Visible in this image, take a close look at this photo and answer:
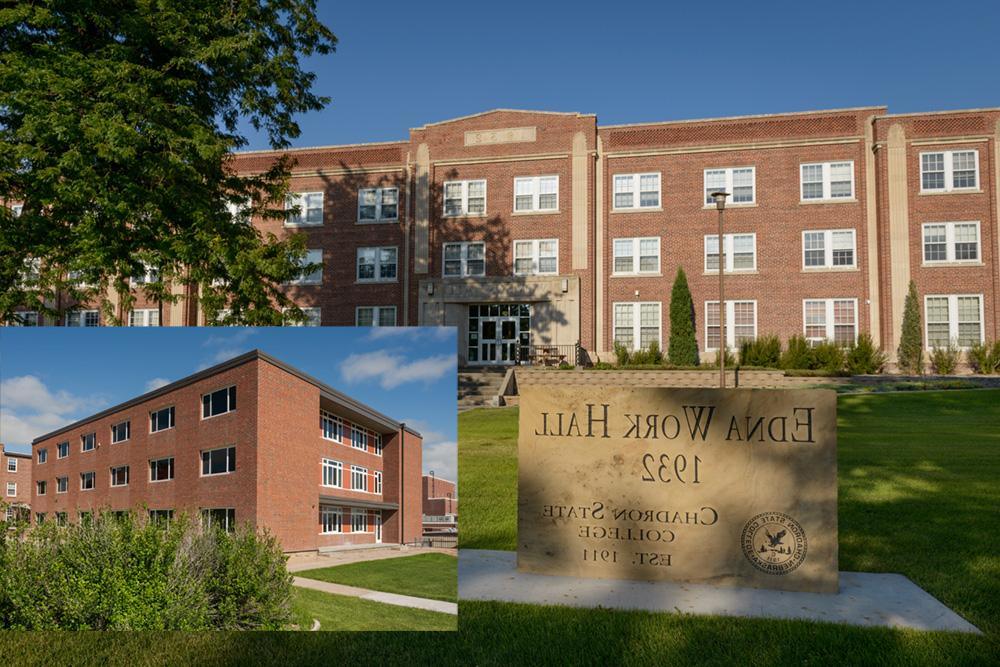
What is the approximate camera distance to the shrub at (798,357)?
31516 mm

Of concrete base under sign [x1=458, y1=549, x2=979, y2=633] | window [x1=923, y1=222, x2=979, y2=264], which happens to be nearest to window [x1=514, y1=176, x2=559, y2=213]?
window [x1=923, y1=222, x2=979, y2=264]

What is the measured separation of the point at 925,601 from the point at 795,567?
959mm

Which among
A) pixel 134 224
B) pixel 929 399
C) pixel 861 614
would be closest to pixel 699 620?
pixel 861 614

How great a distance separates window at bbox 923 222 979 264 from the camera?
32.4 m

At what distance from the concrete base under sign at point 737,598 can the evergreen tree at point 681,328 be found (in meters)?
25.6

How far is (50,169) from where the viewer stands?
15.4 m

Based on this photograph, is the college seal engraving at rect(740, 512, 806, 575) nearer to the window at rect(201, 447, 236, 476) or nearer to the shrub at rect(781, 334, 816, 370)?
the window at rect(201, 447, 236, 476)

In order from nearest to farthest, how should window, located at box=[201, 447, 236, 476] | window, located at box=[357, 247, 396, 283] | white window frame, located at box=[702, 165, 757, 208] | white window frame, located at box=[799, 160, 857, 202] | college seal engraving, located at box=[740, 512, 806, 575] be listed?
1. window, located at box=[201, 447, 236, 476]
2. college seal engraving, located at box=[740, 512, 806, 575]
3. white window frame, located at box=[799, 160, 857, 202]
4. white window frame, located at box=[702, 165, 757, 208]
5. window, located at box=[357, 247, 396, 283]

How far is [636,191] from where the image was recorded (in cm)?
3566

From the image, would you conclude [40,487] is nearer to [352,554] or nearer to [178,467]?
[178,467]

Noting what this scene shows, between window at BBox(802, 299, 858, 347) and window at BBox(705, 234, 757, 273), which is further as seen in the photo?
window at BBox(705, 234, 757, 273)

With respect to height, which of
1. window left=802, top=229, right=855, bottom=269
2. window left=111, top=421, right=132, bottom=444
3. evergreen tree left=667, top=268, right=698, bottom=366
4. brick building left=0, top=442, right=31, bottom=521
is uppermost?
window left=802, top=229, right=855, bottom=269

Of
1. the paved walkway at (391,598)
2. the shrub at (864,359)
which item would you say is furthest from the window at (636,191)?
the paved walkway at (391,598)

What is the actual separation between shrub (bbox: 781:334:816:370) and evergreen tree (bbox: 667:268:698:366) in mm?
3401
